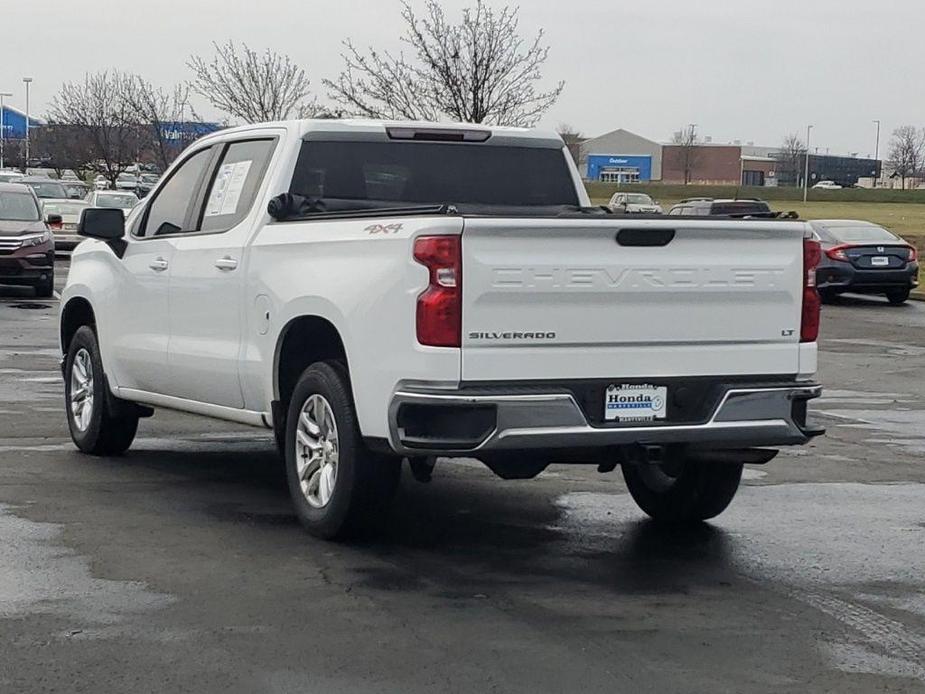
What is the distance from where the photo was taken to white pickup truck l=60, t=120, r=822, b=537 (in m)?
6.65

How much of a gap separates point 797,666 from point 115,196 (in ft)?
116

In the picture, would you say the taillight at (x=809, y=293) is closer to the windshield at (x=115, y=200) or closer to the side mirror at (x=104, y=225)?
the side mirror at (x=104, y=225)

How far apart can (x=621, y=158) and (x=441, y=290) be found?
509 ft

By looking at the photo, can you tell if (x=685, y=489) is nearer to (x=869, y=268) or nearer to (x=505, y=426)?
(x=505, y=426)

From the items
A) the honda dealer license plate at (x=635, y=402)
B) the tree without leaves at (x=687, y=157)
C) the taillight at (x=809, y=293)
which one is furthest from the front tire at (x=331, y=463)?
the tree without leaves at (x=687, y=157)

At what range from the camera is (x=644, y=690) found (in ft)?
17.3

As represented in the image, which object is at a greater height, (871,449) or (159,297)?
(159,297)

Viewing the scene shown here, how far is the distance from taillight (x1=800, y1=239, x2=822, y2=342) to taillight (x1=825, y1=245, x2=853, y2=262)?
21910mm

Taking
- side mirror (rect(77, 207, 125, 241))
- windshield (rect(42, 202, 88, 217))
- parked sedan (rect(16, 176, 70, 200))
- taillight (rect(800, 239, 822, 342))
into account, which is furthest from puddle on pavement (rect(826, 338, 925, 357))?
parked sedan (rect(16, 176, 70, 200))

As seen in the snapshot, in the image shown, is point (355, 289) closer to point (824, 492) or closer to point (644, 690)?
point (644, 690)

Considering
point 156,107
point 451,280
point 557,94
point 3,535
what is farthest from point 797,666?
point 156,107

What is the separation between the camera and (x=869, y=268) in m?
28.6

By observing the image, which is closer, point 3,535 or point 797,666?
point 797,666

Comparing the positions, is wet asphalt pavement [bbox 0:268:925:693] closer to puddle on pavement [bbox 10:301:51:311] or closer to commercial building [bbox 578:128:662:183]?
puddle on pavement [bbox 10:301:51:311]
